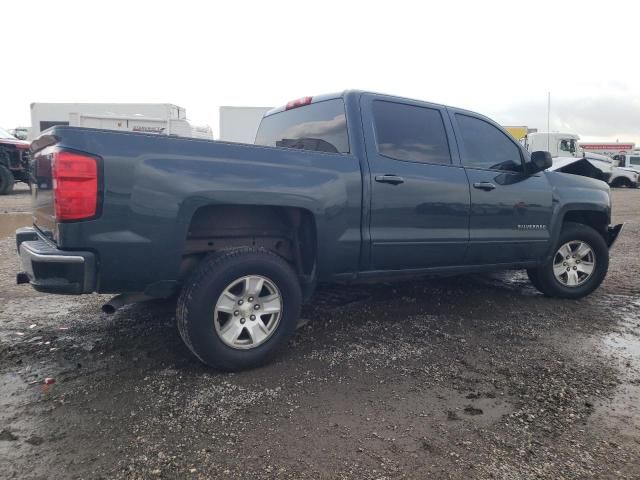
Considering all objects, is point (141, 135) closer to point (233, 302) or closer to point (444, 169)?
point (233, 302)

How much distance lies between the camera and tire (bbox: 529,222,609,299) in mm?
5008

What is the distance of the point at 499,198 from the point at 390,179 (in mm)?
1276

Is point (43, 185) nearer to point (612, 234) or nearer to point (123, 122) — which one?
point (612, 234)

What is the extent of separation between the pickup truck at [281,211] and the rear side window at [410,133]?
12mm

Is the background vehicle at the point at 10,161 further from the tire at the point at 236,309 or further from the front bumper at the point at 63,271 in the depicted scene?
the tire at the point at 236,309

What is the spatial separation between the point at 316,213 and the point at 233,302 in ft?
2.70

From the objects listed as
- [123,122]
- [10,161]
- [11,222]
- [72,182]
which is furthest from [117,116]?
[72,182]

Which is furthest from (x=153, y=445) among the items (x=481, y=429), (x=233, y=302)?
(x=481, y=429)

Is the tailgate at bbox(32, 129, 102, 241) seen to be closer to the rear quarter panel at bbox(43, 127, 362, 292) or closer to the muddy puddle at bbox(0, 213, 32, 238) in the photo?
the rear quarter panel at bbox(43, 127, 362, 292)

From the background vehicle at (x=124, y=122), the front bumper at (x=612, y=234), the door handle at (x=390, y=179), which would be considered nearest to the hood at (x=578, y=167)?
the front bumper at (x=612, y=234)

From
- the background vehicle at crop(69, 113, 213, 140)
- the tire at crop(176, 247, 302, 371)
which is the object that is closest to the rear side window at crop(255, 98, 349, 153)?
the tire at crop(176, 247, 302, 371)

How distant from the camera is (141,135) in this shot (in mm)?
2812

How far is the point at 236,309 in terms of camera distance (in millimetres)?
3158

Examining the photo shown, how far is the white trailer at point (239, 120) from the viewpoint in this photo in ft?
73.0
